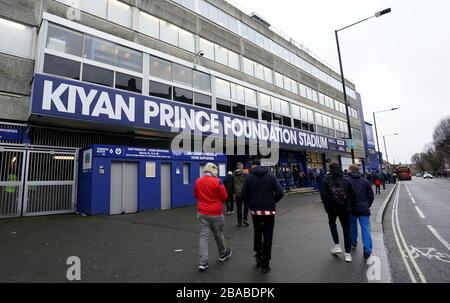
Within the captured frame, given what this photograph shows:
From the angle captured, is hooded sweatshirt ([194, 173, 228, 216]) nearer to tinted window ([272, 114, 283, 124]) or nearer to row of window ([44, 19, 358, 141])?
row of window ([44, 19, 358, 141])

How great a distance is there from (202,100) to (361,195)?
12.8 metres

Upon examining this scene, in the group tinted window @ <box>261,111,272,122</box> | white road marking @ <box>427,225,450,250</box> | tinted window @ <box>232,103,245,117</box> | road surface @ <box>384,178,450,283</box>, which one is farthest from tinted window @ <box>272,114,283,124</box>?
white road marking @ <box>427,225,450,250</box>

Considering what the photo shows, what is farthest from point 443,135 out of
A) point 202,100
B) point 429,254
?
point 429,254

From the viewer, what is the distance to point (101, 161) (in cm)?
1059

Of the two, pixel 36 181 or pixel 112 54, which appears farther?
pixel 112 54

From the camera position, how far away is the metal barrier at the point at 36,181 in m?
10.1

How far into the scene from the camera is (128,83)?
1326cm

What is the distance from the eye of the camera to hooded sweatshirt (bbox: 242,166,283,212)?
4.57 m

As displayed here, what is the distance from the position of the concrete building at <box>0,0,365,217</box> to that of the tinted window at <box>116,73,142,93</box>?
57mm

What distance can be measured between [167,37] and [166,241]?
1366 cm

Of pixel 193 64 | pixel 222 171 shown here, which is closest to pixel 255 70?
pixel 193 64

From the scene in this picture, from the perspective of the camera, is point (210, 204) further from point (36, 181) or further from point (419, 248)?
point (36, 181)

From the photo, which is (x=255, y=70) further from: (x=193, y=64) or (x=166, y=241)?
(x=166, y=241)
